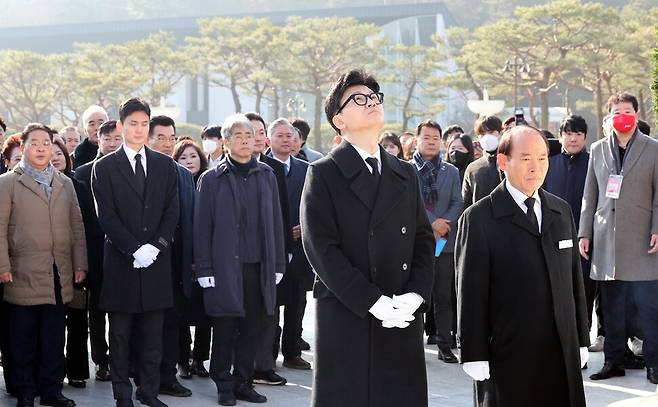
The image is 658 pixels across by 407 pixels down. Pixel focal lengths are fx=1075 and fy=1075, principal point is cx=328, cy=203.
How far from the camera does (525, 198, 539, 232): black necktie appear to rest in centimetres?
462

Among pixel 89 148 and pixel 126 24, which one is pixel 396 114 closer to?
pixel 126 24

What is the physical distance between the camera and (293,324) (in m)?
8.28

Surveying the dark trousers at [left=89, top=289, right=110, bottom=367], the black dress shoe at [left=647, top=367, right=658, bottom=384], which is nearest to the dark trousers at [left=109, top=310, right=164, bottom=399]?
the dark trousers at [left=89, top=289, right=110, bottom=367]

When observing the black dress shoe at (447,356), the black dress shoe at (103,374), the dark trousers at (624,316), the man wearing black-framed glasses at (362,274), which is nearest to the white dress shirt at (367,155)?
the man wearing black-framed glasses at (362,274)

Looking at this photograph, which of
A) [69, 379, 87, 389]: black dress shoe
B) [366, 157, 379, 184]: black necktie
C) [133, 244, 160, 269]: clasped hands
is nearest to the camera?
[366, 157, 379, 184]: black necktie

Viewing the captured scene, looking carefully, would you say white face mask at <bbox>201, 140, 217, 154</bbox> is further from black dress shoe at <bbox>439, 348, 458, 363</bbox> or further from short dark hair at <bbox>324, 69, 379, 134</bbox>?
short dark hair at <bbox>324, 69, 379, 134</bbox>

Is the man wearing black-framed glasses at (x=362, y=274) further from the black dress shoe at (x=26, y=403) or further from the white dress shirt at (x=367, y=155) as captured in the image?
the black dress shoe at (x=26, y=403)

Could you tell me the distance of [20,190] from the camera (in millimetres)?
6703

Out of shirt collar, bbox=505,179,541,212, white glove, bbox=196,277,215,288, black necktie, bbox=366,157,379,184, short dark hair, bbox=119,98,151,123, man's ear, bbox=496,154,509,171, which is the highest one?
short dark hair, bbox=119,98,151,123

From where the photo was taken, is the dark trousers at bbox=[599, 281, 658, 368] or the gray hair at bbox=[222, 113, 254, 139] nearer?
the gray hair at bbox=[222, 113, 254, 139]

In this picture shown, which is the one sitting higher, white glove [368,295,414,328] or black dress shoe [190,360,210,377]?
white glove [368,295,414,328]

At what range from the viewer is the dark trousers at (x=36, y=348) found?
22.1ft

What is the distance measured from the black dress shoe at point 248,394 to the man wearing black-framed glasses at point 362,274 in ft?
8.93

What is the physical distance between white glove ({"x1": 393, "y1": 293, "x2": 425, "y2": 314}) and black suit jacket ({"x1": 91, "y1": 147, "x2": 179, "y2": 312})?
2703mm
